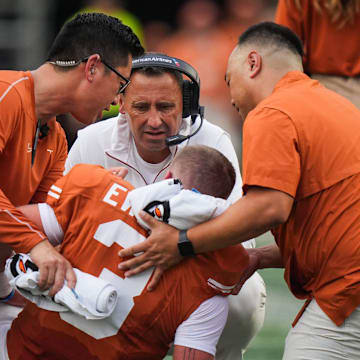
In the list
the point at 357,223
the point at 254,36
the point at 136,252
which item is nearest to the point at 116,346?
the point at 136,252

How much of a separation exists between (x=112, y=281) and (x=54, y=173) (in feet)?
3.78

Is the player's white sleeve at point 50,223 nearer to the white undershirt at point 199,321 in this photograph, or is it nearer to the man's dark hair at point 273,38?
the white undershirt at point 199,321

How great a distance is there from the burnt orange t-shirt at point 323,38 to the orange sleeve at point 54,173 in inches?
57.0

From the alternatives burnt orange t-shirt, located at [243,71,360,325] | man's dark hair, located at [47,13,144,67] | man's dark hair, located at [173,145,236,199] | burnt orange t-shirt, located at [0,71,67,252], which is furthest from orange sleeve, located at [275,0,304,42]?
man's dark hair, located at [173,145,236,199]

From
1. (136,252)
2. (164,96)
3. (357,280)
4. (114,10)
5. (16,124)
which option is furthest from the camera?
(114,10)

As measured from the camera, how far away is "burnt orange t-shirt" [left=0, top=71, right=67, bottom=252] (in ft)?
9.57

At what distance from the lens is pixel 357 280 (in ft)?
9.96

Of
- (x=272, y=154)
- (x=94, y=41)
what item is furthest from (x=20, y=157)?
(x=272, y=154)

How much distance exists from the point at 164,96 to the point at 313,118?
1049 mm

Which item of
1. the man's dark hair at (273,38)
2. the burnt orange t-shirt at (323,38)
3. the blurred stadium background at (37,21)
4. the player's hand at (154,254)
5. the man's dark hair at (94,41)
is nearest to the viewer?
the player's hand at (154,254)

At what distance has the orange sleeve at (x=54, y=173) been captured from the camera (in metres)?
3.79

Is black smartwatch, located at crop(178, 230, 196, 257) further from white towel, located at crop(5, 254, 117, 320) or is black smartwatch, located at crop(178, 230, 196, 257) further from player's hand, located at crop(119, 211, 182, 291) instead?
white towel, located at crop(5, 254, 117, 320)

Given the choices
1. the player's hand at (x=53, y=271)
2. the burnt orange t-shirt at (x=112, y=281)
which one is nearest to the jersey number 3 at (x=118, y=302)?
the burnt orange t-shirt at (x=112, y=281)

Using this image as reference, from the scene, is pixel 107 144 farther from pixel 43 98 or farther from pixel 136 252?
pixel 136 252
